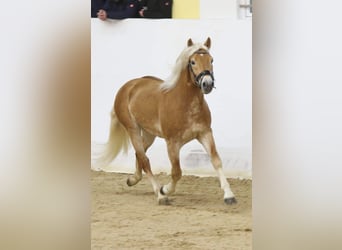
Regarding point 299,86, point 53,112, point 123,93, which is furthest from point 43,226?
point 299,86

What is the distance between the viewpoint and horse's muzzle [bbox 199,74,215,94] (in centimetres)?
311

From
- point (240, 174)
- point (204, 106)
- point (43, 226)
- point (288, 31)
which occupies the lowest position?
point (43, 226)

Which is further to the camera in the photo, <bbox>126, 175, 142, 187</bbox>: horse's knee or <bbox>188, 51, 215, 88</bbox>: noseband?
<bbox>126, 175, 142, 187</bbox>: horse's knee

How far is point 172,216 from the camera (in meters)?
3.15

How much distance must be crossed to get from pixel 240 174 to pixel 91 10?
0.78m

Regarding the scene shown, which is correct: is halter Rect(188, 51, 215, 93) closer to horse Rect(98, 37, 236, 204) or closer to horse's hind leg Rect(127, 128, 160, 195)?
horse Rect(98, 37, 236, 204)

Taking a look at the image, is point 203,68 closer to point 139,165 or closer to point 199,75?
point 199,75

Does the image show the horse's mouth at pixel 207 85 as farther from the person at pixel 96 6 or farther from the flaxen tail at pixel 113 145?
the person at pixel 96 6

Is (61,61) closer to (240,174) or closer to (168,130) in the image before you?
(168,130)

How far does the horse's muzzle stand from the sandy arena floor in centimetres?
31

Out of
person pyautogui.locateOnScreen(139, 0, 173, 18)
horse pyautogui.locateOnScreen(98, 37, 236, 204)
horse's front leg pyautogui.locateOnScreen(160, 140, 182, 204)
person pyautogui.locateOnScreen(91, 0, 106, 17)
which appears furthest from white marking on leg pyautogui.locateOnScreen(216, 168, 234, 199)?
person pyautogui.locateOnScreen(91, 0, 106, 17)

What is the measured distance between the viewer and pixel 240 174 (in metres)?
3.11

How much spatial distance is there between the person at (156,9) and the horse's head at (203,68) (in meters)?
0.13

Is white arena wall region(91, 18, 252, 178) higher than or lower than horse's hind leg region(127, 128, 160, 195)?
higher
